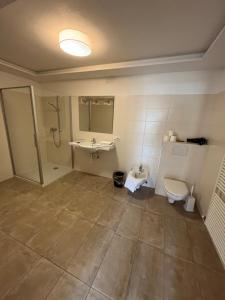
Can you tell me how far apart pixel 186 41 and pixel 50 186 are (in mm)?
3259

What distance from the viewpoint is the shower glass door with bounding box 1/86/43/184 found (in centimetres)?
276

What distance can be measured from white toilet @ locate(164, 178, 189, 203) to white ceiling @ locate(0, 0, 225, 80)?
190 centimetres

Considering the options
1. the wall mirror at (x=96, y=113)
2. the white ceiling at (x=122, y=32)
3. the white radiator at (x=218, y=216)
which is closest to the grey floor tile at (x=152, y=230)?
the white radiator at (x=218, y=216)

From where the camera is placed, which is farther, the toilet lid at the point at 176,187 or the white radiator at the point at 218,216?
the toilet lid at the point at 176,187

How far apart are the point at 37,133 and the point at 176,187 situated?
2.72m

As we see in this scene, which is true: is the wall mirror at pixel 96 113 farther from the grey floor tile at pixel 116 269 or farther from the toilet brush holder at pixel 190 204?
the grey floor tile at pixel 116 269

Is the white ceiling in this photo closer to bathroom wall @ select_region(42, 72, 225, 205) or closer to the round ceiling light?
the round ceiling light

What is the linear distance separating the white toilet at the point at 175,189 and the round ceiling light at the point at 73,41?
2.31 meters

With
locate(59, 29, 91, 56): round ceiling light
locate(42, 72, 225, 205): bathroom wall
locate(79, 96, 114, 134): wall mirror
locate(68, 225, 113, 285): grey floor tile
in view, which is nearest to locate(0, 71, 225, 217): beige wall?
locate(42, 72, 225, 205): bathroom wall

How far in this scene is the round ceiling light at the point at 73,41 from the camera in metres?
1.41

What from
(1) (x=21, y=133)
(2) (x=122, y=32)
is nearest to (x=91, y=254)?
(2) (x=122, y=32)

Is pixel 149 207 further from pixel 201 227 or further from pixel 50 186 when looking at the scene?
pixel 50 186

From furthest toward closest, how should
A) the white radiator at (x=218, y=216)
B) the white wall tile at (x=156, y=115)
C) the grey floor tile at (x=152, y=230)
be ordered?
the white wall tile at (x=156, y=115) → the grey floor tile at (x=152, y=230) → the white radiator at (x=218, y=216)

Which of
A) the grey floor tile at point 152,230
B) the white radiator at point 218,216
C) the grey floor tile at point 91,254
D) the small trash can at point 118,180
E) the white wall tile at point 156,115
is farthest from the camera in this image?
the small trash can at point 118,180
